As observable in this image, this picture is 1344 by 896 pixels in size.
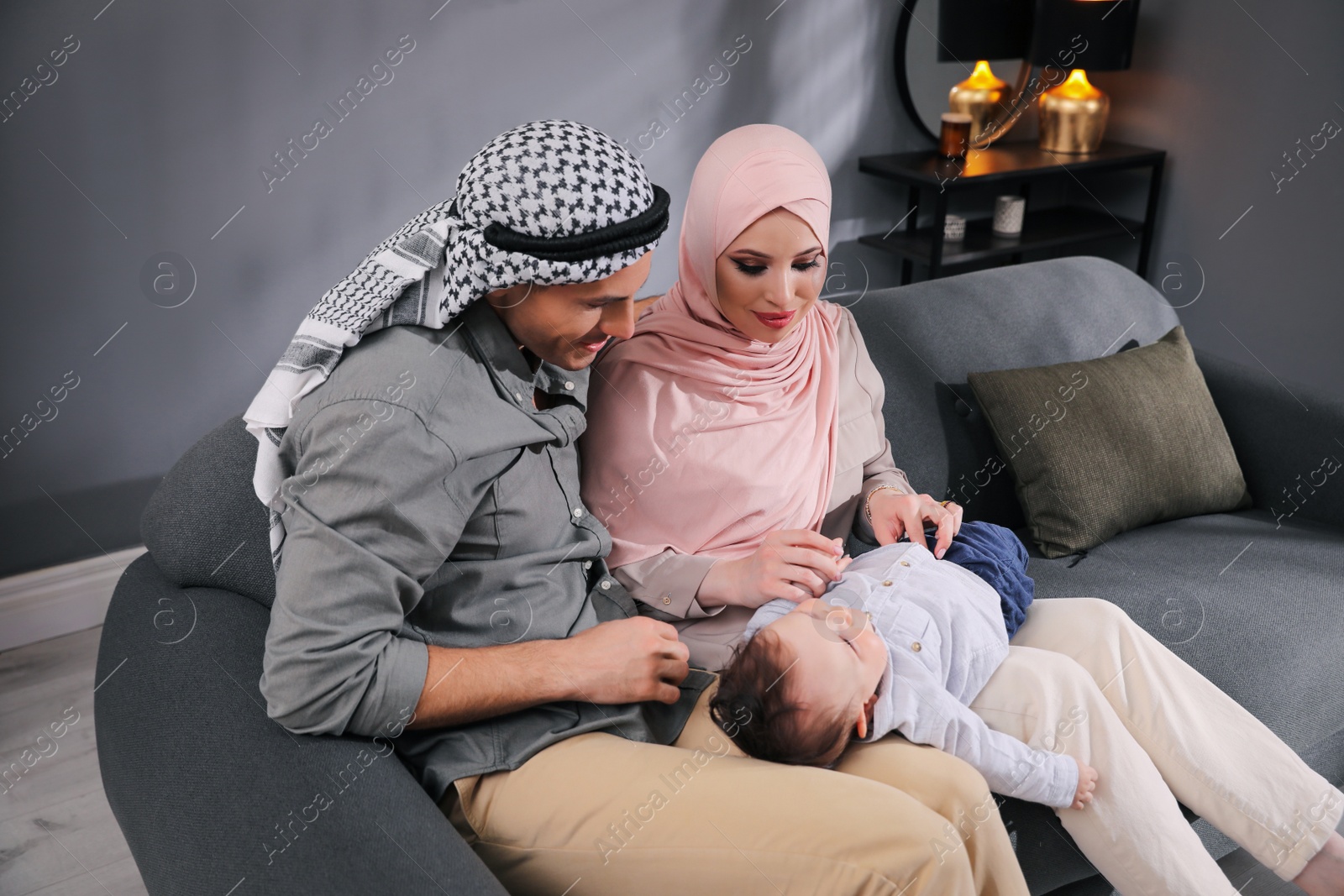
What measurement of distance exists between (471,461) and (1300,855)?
1200 millimetres

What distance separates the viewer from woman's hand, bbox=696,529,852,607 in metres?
1.42

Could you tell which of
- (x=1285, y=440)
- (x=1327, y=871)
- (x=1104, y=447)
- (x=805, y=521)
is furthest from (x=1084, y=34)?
(x=1327, y=871)

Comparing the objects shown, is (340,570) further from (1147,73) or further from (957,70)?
(1147,73)

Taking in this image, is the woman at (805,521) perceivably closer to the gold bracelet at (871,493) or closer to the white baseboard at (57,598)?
the gold bracelet at (871,493)

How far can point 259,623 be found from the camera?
1.36 metres

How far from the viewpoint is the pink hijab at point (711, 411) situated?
61.4 inches

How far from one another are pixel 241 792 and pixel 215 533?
17.2 inches

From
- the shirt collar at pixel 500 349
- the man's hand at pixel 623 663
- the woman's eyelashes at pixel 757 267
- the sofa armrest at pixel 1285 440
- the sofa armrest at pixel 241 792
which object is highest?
the shirt collar at pixel 500 349

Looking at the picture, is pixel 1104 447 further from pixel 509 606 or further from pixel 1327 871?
pixel 509 606

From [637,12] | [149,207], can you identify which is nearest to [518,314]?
[149,207]

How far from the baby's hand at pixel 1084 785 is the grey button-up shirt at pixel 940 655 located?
0.01 metres

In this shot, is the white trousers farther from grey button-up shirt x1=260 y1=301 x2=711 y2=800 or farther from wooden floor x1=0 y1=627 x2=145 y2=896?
wooden floor x1=0 y1=627 x2=145 y2=896

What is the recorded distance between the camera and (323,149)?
262 centimetres

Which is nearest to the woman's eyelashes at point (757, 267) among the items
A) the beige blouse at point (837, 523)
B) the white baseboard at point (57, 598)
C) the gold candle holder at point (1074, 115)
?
the beige blouse at point (837, 523)
